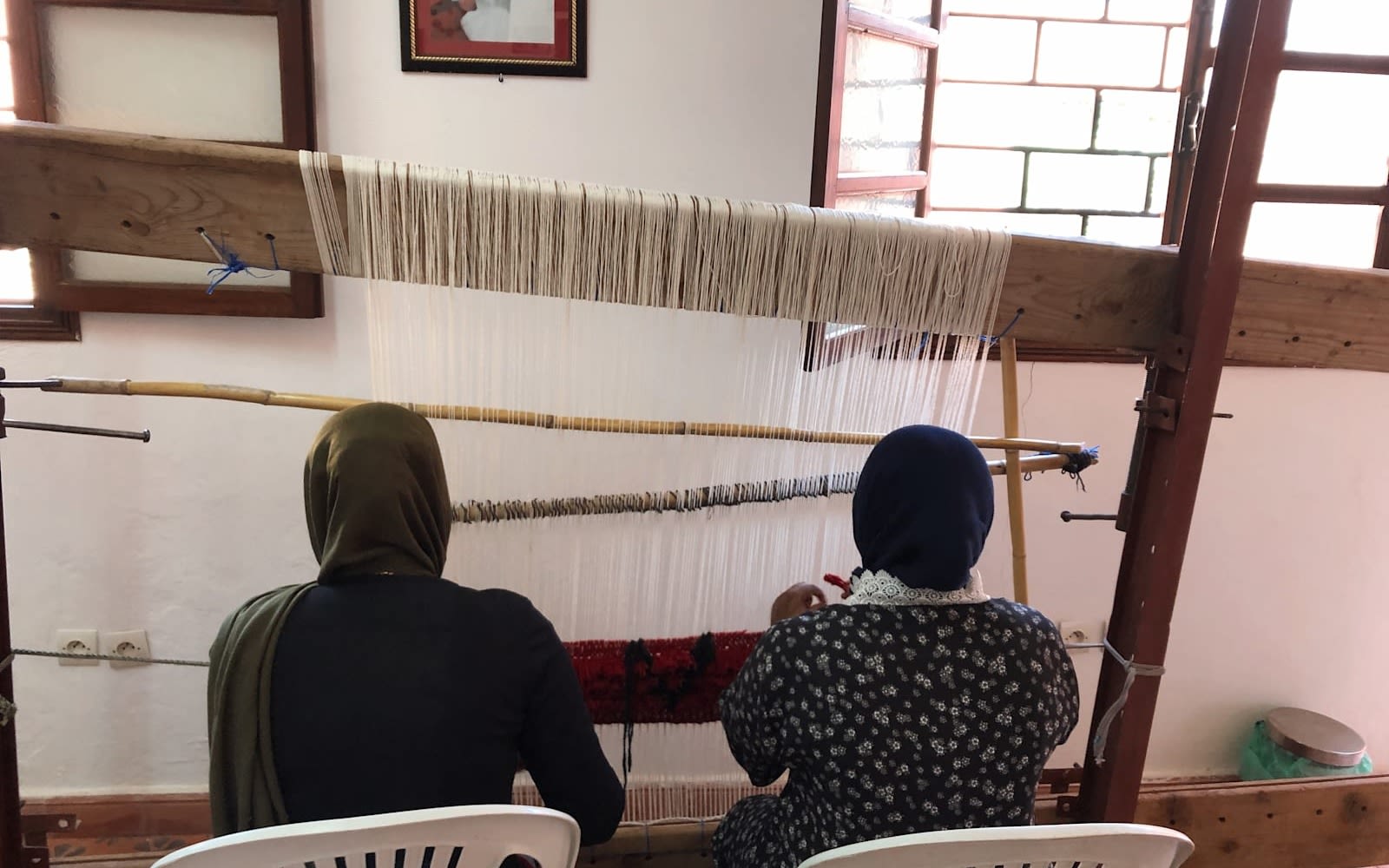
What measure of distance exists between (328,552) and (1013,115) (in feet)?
5.85

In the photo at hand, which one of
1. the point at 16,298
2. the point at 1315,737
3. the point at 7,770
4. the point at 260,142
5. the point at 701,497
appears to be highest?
the point at 260,142

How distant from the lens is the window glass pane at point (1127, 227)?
206 centimetres

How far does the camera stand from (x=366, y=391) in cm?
177

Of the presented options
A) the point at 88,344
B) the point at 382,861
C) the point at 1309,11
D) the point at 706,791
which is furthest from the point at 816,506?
the point at 1309,11

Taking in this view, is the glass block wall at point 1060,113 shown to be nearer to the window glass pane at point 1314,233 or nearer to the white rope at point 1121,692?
the window glass pane at point 1314,233

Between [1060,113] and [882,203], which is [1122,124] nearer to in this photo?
[1060,113]

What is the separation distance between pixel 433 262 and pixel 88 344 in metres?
1.01

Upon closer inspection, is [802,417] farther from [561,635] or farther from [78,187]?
[78,187]

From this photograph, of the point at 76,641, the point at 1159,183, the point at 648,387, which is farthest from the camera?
the point at 1159,183

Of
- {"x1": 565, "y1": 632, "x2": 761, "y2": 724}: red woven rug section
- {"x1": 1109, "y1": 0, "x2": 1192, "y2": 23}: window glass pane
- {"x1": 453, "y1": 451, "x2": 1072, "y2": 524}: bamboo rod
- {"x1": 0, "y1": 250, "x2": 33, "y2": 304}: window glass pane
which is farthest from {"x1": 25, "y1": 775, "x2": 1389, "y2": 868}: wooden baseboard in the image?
{"x1": 1109, "y1": 0, "x2": 1192, "y2": 23}: window glass pane

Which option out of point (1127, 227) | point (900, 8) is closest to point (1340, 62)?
point (1127, 227)

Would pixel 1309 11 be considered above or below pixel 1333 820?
above

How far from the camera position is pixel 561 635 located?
1.37m

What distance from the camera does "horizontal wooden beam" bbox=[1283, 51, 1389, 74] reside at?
191 cm
